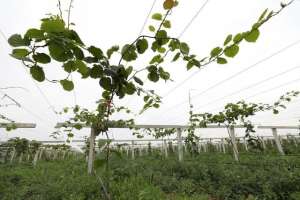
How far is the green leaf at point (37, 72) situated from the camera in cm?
59

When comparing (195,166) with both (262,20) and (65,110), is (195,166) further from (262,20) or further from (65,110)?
(262,20)

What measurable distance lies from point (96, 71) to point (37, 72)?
18 cm

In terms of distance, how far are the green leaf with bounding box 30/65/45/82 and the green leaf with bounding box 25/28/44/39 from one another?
116 millimetres

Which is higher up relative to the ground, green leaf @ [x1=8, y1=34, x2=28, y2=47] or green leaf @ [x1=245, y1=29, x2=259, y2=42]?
green leaf @ [x1=245, y1=29, x2=259, y2=42]

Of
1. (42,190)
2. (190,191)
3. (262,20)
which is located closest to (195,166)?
(190,191)

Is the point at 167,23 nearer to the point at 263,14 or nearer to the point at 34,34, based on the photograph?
the point at 263,14

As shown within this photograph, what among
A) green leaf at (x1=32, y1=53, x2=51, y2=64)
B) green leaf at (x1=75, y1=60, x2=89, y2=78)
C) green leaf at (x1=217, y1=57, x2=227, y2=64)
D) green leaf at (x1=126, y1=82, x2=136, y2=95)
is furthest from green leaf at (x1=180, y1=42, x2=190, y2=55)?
green leaf at (x1=32, y1=53, x2=51, y2=64)

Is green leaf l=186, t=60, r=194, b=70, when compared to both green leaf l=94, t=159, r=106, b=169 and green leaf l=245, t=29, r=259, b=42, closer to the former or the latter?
green leaf l=245, t=29, r=259, b=42

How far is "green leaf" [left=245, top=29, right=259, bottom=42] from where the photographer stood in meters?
0.67

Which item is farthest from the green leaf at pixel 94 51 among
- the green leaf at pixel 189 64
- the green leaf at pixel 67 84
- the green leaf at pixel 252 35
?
Result: the green leaf at pixel 252 35

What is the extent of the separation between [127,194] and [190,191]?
6.09 ft

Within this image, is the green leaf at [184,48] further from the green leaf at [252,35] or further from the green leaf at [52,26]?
the green leaf at [52,26]

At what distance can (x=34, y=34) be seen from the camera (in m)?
0.49

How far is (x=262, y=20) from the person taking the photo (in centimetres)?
63
